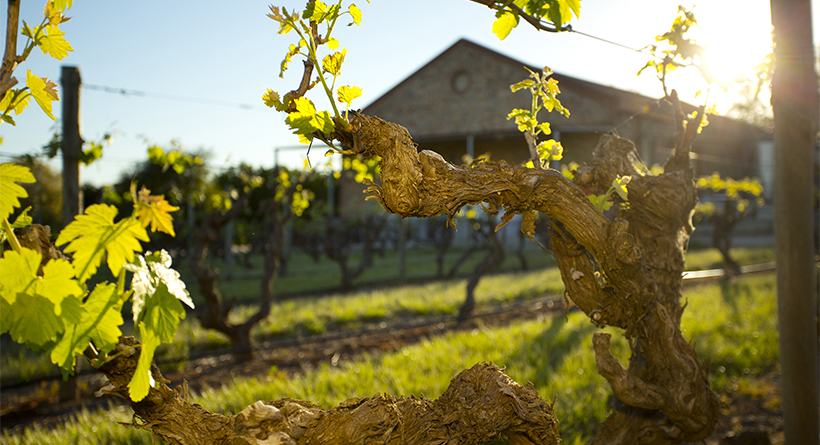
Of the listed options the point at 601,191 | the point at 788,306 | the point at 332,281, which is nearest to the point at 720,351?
the point at 788,306

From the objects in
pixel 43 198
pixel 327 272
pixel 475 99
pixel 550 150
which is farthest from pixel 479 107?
pixel 550 150

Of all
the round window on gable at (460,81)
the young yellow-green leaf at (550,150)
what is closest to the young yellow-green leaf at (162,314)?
the young yellow-green leaf at (550,150)

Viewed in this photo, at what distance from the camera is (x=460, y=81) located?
18.2 meters

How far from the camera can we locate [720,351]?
4.50 metres

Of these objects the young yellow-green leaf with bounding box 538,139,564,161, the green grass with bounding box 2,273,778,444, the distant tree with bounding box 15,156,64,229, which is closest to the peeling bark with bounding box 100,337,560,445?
the young yellow-green leaf with bounding box 538,139,564,161

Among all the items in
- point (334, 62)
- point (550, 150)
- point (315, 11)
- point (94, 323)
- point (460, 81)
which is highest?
point (460, 81)

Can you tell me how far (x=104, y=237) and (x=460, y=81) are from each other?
18.6m

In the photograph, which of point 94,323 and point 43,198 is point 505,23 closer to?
point 94,323

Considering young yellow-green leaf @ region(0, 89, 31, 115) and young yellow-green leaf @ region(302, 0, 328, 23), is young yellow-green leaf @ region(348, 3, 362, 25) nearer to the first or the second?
young yellow-green leaf @ region(302, 0, 328, 23)

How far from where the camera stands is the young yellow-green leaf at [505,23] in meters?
1.29

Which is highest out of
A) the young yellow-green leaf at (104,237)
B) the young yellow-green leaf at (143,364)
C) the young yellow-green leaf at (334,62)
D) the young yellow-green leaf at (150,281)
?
the young yellow-green leaf at (334,62)

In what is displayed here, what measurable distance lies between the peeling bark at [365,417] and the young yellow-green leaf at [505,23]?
37.6 inches

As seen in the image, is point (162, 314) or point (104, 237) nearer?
point (104, 237)

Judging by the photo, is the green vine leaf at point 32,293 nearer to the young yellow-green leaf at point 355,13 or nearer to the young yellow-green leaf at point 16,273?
the young yellow-green leaf at point 16,273
